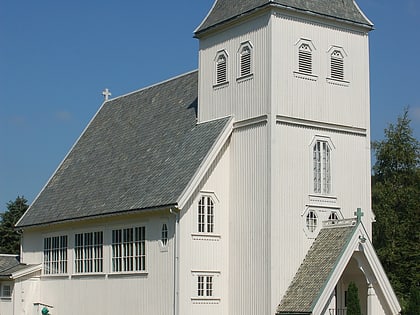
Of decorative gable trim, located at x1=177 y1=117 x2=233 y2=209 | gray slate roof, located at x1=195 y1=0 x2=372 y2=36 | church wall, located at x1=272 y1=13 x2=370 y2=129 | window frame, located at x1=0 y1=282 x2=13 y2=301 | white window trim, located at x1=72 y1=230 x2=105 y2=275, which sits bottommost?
window frame, located at x1=0 y1=282 x2=13 y2=301

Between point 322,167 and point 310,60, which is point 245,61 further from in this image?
point 322,167

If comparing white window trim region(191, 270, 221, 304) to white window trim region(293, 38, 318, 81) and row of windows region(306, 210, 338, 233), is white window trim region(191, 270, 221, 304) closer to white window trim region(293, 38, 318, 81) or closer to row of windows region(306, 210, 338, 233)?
row of windows region(306, 210, 338, 233)

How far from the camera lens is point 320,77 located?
36656mm

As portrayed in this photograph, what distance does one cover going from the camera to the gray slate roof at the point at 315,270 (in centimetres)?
3300

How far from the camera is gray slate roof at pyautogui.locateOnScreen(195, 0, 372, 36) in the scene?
36156mm

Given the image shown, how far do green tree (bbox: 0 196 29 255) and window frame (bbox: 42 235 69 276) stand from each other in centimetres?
1888

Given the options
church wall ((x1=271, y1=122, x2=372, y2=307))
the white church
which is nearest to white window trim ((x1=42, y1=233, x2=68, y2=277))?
the white church

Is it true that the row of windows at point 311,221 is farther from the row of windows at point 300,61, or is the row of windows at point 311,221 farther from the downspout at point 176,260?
the row of windows at point 300,61

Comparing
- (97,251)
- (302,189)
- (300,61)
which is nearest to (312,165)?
(302,189)

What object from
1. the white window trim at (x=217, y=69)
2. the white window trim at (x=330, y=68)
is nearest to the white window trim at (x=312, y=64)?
the white window trim at (x=330, y=68)

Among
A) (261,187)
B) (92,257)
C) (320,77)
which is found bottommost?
(92,257)

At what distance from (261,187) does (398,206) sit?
73.3 ft

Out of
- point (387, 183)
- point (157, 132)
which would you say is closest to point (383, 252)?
point (387, 183)

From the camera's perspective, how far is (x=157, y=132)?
140 ft
